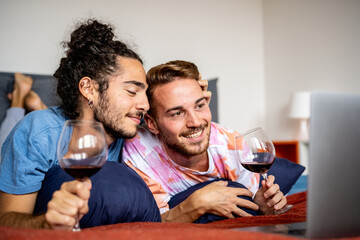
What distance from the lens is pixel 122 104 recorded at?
1579mm

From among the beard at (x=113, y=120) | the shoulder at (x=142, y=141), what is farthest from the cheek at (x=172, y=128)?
the beard at (x=113, y=120)

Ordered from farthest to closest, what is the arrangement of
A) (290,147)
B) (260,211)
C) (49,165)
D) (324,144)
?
1. (290,147)
2. (260,211)
3. (49,165)
4. (324,144)

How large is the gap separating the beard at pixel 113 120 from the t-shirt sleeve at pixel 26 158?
26 cm

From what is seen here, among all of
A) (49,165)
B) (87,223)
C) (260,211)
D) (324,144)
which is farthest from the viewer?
(260,211)

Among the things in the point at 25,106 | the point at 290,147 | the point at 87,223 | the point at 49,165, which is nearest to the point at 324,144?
the point at 87,223

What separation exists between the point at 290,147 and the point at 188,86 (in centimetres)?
251

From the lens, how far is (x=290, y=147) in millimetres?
3877

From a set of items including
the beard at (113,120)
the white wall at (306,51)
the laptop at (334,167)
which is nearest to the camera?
the laptop at (334,167)

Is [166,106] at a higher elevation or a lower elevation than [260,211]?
higher

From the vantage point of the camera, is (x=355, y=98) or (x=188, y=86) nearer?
(x=355, y=98)

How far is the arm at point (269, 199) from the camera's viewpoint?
1.41 m

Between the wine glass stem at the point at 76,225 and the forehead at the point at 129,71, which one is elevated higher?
the forehead at the point at 129,71

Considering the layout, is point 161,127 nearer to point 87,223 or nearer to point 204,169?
point 204,169

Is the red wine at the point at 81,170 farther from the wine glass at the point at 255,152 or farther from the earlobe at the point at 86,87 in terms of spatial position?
the earlobe at the point at 86,87
